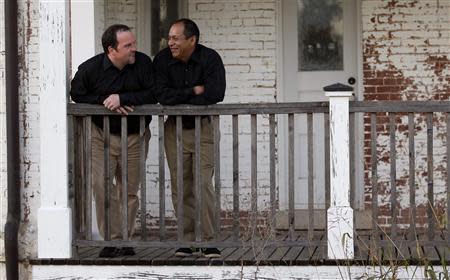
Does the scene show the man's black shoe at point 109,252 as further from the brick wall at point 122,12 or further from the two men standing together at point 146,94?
the brick wall at point 122,12

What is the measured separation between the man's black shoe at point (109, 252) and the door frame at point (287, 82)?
A: 2.34 meters

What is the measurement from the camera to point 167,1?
942 cm

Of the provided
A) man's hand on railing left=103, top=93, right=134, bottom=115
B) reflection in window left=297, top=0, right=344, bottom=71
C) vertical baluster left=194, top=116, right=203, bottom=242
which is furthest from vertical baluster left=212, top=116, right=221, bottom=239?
reflection in window left=297, top=0, right=344, bottom=71

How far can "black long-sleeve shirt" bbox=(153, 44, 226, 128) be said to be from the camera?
23.6 ft

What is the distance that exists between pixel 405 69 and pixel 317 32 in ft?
3.36

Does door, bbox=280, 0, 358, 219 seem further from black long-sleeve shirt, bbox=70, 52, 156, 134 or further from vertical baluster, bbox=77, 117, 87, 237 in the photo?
vertical baluster, bbox=77, 117, 87, 237

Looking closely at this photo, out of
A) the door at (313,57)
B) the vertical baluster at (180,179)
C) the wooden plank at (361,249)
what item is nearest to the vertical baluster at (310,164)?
the wooden plank at (361,249)

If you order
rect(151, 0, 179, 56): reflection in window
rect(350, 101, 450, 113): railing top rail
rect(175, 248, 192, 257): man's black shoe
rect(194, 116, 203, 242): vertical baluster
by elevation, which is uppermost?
rect(151, 0, 179, 56): reflection in window

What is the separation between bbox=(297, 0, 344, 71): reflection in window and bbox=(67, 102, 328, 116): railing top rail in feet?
7.82

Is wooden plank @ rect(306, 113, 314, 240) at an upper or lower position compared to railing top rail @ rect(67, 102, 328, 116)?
lower

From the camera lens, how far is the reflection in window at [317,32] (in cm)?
939

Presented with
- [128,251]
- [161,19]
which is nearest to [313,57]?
[161,19]

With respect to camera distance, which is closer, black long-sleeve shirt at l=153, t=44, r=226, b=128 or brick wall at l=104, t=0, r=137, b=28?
black long-sleeve shirt at l=153, t=44, r=226, b=128

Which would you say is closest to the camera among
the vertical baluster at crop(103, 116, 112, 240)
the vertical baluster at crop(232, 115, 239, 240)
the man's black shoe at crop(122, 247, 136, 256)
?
the vertical baluster at crop(232, 115, 239, 240)
